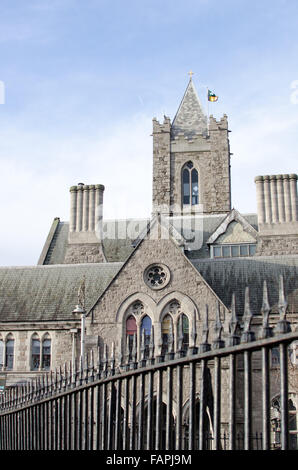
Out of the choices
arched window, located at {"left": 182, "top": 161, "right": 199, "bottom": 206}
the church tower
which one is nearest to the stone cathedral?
the church tower

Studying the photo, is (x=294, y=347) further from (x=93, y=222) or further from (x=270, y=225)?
(x=93, y=222)

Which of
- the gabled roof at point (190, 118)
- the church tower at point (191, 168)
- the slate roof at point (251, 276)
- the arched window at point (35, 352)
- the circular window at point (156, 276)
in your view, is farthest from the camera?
the gabled roof at point (190, 118)

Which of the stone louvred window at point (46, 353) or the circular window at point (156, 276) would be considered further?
the stone louvred window at point (46, 353)

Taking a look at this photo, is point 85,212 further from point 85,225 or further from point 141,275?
point 141,275

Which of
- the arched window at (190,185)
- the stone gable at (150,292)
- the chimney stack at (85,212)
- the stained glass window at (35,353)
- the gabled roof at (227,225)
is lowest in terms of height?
the stained glass window at (35,353)

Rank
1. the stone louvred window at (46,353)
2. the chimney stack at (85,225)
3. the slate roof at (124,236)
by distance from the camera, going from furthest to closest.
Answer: the chimney stack at (85,225) < the slate roof at (124,236) < the stone louvred window at (46,353)

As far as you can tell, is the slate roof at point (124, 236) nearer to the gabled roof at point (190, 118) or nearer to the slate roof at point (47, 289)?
the slate roof at point (47, 289)

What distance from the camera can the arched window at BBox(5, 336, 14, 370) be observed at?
93.8ft

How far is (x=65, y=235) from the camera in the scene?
4203cm

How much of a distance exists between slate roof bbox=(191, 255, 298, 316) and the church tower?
50.9 ft

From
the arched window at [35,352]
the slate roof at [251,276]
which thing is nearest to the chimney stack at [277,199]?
the slate roof at [251,276]

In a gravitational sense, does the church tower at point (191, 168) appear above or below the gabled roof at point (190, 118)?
below

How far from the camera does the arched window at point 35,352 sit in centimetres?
2833

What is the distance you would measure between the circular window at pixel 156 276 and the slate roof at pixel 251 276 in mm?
2747
